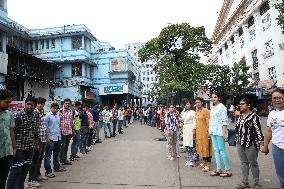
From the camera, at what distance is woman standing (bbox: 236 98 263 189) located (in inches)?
235

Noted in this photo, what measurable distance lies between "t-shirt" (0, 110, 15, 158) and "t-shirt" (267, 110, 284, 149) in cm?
407

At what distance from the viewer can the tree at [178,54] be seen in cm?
2666

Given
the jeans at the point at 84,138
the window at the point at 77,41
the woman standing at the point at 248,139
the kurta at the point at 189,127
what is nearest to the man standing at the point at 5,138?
the woman standing at the point at 248,139

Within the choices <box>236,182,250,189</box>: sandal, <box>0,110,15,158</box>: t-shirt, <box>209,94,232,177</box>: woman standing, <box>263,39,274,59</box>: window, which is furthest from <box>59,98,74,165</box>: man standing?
<box>263,39,274,59</box>: window

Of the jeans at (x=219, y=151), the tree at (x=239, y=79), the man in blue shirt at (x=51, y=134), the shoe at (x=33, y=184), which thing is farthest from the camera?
the tree at (x=239, y=79)

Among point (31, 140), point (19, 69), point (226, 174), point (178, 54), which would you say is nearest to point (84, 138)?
point (31, 140)

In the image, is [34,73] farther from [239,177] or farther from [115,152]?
[239,177]

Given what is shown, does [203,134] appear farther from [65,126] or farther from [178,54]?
[178,54]

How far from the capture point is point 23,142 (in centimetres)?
586

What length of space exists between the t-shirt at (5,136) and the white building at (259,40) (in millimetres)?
27641

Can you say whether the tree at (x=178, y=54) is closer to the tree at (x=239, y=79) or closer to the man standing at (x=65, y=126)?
the tree at (x=239, y=79)

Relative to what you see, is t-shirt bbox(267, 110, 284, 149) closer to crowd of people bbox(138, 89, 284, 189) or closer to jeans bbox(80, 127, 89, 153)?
crowd of people bbox(138, 89, 284, 189)

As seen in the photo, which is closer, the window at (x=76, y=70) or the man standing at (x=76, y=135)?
the man standing at (x=76, y=135)

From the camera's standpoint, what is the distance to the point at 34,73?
27781 millimetres
